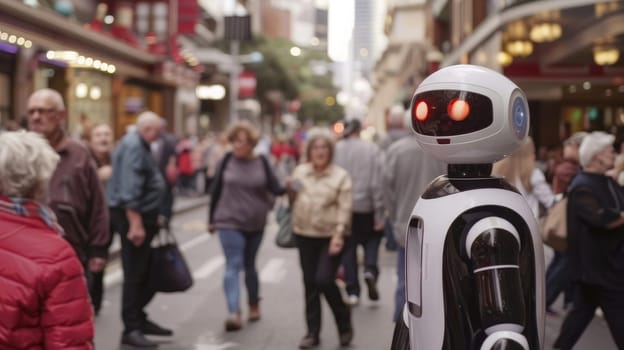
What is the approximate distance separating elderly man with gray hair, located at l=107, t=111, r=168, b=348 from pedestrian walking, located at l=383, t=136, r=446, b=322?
192 centimetres

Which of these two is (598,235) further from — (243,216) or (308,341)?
(243,216)

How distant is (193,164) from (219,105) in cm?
3313

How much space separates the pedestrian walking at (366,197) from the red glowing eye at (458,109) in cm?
637

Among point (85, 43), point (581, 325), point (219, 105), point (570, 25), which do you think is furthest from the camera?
point (219, 105)

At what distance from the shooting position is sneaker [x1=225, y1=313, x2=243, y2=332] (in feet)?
26.1

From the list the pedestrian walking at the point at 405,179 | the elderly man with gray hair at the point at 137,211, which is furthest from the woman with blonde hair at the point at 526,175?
the elderly man with gray hair at the point at 137,211

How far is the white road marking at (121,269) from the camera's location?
10.7 meters

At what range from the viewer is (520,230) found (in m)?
3.03

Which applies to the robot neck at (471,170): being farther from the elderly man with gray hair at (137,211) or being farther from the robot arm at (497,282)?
the elderly man with gray hair at (137,211)

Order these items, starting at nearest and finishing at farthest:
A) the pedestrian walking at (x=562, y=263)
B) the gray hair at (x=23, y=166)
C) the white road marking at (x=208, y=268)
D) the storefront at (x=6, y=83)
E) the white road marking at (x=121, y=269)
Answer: the gray hair at (x=23, y=166), the pedestrian walking at (x=562, y=263), the white road marking at (x=121, y=269), the white road marking at (x=208, y=268), the storefront at (x=6, y=83)

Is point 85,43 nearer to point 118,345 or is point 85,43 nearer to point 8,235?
point 118,345

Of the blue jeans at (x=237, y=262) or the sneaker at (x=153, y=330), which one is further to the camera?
the blue jeans at (x=237, y=262)

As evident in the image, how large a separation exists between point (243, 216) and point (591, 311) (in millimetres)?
3243

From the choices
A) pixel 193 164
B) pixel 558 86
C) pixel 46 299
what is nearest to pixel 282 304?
pixel 46 299
